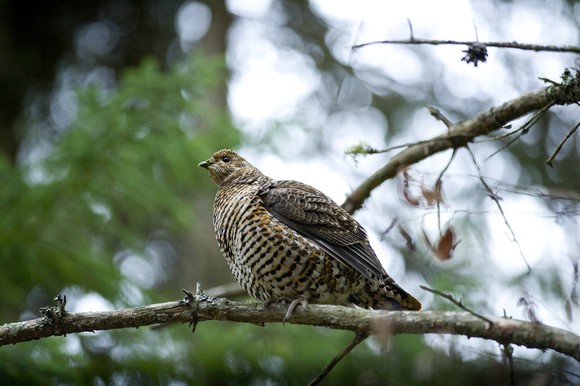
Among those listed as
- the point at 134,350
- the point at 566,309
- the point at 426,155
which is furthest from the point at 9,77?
the point at 566,309

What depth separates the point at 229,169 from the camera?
21.6 ft

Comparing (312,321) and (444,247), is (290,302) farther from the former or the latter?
(444,247)

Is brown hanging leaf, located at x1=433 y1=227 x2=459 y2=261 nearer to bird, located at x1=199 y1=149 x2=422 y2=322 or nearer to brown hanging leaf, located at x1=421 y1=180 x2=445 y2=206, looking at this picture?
brown hanging leaf, located at x1=421 y1=180 x2=445 y2=206

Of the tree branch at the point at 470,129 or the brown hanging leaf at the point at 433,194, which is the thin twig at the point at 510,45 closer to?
the tree branch at the point at 470,129

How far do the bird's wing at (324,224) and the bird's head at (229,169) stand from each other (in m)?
0.56

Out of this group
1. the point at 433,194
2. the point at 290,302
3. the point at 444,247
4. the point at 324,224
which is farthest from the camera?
the point at 324,224

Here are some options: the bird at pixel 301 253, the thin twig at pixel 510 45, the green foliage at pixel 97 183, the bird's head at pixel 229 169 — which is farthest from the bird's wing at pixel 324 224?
the green foliage at pixel 97 183

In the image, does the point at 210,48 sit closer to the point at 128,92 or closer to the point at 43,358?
the point at 128,92

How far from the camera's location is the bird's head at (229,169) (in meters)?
6.43

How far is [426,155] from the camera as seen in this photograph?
567 centimetres

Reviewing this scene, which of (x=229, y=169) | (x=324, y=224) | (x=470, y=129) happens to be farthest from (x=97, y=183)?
(x=470, y=129)

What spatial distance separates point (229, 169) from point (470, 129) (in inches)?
87.2

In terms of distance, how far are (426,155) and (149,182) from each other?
11.8 ft

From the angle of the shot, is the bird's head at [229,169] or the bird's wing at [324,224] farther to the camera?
the bird's head at [229,169]
